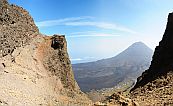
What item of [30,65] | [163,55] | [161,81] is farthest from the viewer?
[163,55]

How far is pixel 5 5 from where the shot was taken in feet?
122

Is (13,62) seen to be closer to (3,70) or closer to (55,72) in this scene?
(3,70)

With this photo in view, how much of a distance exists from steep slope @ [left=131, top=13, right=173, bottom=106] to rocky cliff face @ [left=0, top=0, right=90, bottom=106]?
22.0ft

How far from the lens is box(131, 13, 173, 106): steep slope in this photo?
31344 mm

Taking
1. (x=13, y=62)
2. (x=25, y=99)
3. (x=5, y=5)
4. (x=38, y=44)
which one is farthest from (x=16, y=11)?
(x=25, y=99)

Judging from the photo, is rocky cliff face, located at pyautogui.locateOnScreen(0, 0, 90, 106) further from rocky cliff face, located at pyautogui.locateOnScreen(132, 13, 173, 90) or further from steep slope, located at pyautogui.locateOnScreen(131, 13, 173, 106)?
rocky cliff face, located at pyautogui.locateOnScreen(132, 13, 173, 90)

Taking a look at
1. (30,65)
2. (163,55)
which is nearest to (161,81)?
(163,55)

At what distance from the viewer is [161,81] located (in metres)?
39.0

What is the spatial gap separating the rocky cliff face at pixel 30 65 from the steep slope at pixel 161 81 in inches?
264

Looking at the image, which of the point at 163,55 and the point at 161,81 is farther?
the point at 163,55

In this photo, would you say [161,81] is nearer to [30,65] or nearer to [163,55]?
[163,55]

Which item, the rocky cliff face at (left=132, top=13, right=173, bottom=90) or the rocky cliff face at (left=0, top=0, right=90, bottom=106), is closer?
the rocky cliff face at (left=0, top=0, right=90, bottom=106)

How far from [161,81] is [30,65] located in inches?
589

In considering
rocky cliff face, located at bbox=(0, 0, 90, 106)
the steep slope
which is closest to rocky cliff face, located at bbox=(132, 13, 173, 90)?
the steep slope
